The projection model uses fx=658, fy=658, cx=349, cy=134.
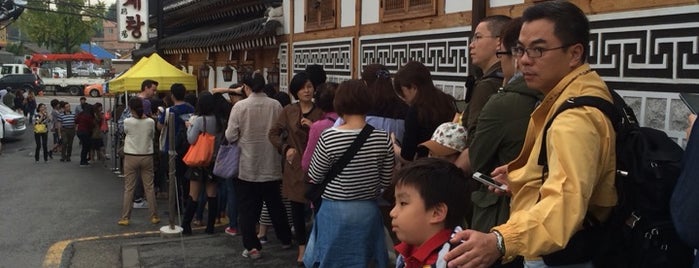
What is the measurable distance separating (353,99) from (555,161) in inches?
98.1

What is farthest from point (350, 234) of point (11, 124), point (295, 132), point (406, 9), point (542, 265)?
point (11, 124)

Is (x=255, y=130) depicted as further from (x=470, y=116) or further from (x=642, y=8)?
(x=642, y=8)

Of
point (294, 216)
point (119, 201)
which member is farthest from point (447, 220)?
point (119, 201)

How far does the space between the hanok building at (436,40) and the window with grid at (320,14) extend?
0.01 metres

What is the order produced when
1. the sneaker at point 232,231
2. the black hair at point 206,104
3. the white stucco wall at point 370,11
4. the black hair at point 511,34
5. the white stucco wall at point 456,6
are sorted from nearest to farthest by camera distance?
the black hair at point 511,34
the white stucco wall at point 456,6
the black hair at point 206,104
the sneaker at point 232,231
the white stucco wall at point 370,11

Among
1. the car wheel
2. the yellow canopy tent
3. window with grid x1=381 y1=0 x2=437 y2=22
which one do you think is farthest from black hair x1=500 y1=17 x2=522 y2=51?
the car wheel

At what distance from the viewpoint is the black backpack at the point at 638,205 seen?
2178mm

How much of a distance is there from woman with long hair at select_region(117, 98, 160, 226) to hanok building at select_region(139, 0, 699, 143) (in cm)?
264

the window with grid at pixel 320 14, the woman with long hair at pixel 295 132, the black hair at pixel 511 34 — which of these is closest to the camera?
the black hair at pixel 511 34

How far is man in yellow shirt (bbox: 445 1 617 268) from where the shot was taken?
199 cm

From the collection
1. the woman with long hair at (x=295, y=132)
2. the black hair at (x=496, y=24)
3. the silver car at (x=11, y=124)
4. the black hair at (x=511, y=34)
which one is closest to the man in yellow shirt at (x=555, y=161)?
the black hair at (x=511, y=34)

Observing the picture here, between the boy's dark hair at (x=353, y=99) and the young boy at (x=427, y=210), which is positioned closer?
the young boy at (x=427, y=210)

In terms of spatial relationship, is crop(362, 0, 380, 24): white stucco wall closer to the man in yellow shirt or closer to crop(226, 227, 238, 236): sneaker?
crop(226, 227, 238, 236): sneaker

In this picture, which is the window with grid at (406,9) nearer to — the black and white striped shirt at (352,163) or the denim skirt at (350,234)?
the black and white striped shirt at (352,163)
